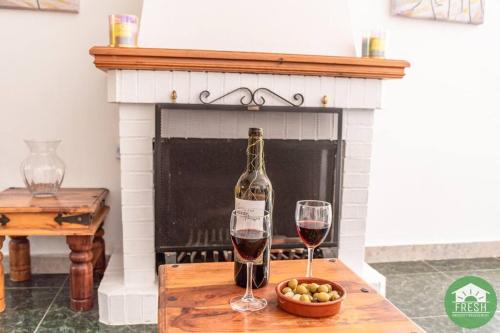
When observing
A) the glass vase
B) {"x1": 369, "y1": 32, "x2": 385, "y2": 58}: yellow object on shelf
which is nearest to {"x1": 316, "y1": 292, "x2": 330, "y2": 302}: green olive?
{"x1": 369, "y1": 32, "x2": 385, "y2": 58}: yellow object on shelf

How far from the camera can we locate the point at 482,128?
9.16 feet

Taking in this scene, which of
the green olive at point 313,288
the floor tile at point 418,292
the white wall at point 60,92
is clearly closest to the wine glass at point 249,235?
the green olive at point 313,288

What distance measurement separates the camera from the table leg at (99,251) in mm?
2295

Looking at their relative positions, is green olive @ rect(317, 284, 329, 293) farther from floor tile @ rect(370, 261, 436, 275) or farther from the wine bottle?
floor tile @ rect(370, 261, 436, 275)

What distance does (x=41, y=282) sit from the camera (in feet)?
7.59

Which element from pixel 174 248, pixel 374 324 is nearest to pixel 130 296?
pixel 174 248

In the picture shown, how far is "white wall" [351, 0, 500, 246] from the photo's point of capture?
2.64 metres

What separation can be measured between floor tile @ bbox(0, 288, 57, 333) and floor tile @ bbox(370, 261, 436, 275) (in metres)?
1.73

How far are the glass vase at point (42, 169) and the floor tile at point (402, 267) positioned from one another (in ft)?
5.82

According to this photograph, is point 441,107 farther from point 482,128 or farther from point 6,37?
point 6,37

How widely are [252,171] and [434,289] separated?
167cm

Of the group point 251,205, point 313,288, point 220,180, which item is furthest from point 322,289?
point 220,180

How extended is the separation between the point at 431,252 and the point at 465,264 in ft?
0.65

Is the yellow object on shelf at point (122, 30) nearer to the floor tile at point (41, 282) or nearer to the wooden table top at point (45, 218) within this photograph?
the wooden table top at point (45, 218)
